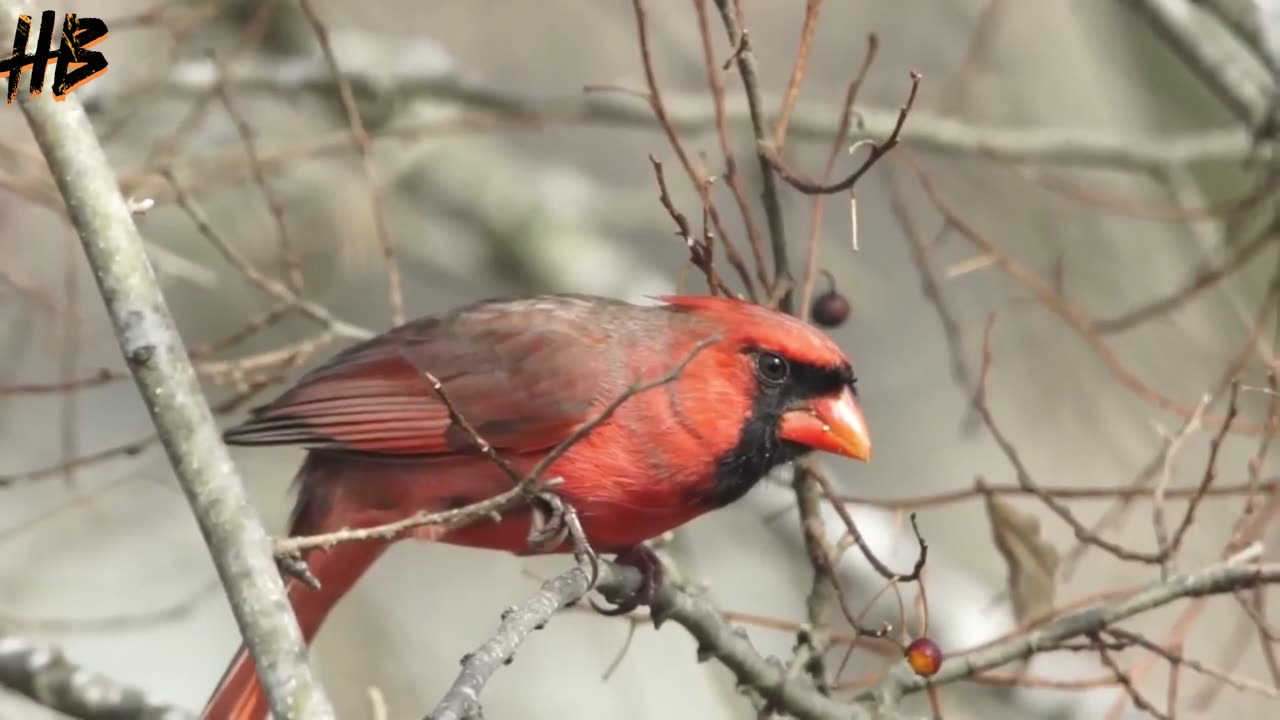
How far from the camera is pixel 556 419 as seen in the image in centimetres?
275

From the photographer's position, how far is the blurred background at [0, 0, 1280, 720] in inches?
169

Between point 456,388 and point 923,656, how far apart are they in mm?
1024

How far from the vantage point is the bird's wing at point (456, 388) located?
9.11 ft

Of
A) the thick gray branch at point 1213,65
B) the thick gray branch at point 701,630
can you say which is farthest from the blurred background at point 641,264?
the thick gray branch at point 701,630

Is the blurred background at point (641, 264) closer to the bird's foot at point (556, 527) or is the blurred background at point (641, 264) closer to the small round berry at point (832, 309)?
the small round berry at point (832, 309)

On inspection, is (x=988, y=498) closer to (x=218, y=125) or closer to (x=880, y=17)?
(x=218, y=125)

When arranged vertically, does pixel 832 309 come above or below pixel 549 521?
above

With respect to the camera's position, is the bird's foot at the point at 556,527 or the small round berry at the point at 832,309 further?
the small round berry at the point at 832,309

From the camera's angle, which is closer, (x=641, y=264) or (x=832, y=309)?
(x=832, y=309)

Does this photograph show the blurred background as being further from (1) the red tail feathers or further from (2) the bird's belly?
(2) the bird's belly

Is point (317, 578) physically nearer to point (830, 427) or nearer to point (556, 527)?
point (556, 527)

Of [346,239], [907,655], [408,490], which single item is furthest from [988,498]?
[346,239]
